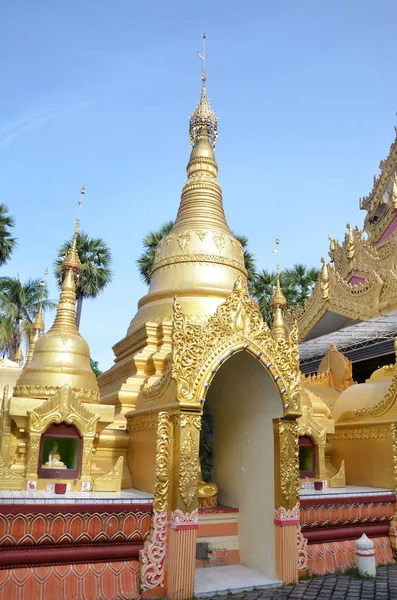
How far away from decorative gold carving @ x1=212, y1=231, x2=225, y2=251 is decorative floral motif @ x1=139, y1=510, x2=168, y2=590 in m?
6.54

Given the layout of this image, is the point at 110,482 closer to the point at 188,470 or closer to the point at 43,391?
the point at 188,470

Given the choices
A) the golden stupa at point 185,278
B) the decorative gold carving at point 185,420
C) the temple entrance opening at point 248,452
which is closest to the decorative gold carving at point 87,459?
the golden stupa at point 185,278

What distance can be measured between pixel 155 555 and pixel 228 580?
3.71 ft

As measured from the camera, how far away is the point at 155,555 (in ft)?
19.0

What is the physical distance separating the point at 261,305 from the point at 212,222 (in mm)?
11304

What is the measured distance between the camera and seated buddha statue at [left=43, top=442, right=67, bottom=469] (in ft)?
22.6

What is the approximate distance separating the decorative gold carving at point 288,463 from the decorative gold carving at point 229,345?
31 centimetres

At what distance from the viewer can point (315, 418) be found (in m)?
9.43

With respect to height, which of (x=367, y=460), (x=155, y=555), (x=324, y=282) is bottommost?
(x=155, y=555)

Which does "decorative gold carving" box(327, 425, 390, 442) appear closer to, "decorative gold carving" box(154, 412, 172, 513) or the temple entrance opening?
the temple entrance opening

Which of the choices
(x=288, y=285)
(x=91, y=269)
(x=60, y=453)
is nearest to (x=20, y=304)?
(x=91, y=269)

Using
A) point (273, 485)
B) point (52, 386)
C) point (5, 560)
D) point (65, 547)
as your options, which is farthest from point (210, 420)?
point (5, 560)

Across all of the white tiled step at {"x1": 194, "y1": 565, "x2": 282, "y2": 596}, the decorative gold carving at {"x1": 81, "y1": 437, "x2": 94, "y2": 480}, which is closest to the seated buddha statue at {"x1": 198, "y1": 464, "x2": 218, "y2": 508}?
the white tiled step at {"x1": 194, "y1": 565, "x2": 282, "y2": 596}

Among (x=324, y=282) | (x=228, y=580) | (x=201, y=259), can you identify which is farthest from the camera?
(x=324, y=282)
